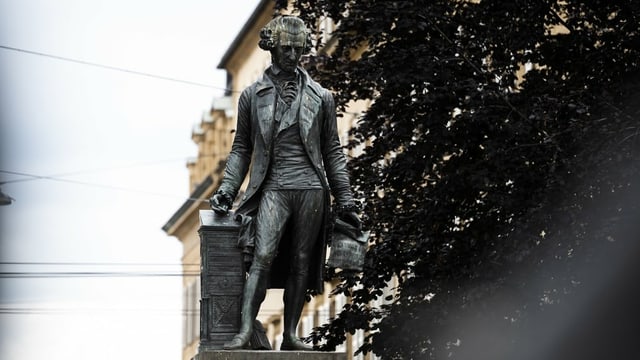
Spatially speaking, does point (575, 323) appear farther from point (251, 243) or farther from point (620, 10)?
point (251, 243)

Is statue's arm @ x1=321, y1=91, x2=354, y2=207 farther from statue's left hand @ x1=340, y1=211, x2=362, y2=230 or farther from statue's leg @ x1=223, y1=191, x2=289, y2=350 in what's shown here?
statue's leg @ x1=223, y1=191, x2=289, y2=350

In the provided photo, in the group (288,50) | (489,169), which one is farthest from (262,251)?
(489,169)

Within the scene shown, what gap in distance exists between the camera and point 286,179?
550 inches

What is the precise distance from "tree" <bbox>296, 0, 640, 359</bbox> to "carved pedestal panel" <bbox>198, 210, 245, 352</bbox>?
1025cm

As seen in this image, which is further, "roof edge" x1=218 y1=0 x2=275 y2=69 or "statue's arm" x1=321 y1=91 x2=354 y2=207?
"roof edge" x1=218 y1=0 x2=275 y2=69

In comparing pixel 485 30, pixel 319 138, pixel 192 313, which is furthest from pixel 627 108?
pixel 192 313

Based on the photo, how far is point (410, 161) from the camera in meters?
26.4

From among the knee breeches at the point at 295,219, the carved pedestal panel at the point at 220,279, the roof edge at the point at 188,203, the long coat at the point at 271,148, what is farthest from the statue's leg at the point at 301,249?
the roof edge at the point at 188,203

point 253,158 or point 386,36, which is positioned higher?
point 386,36

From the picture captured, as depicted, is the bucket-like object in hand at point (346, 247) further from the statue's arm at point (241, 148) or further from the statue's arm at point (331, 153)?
the statue's arm at point (241, 148)

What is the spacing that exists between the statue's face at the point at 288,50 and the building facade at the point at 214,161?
45.0 meters

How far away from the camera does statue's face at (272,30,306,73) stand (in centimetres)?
1402

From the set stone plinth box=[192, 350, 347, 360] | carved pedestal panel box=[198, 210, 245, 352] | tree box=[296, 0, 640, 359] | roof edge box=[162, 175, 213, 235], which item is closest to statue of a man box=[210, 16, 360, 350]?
carved pedestal panel box=[198, 210, 245, 352]

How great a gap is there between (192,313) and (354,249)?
6607cm
